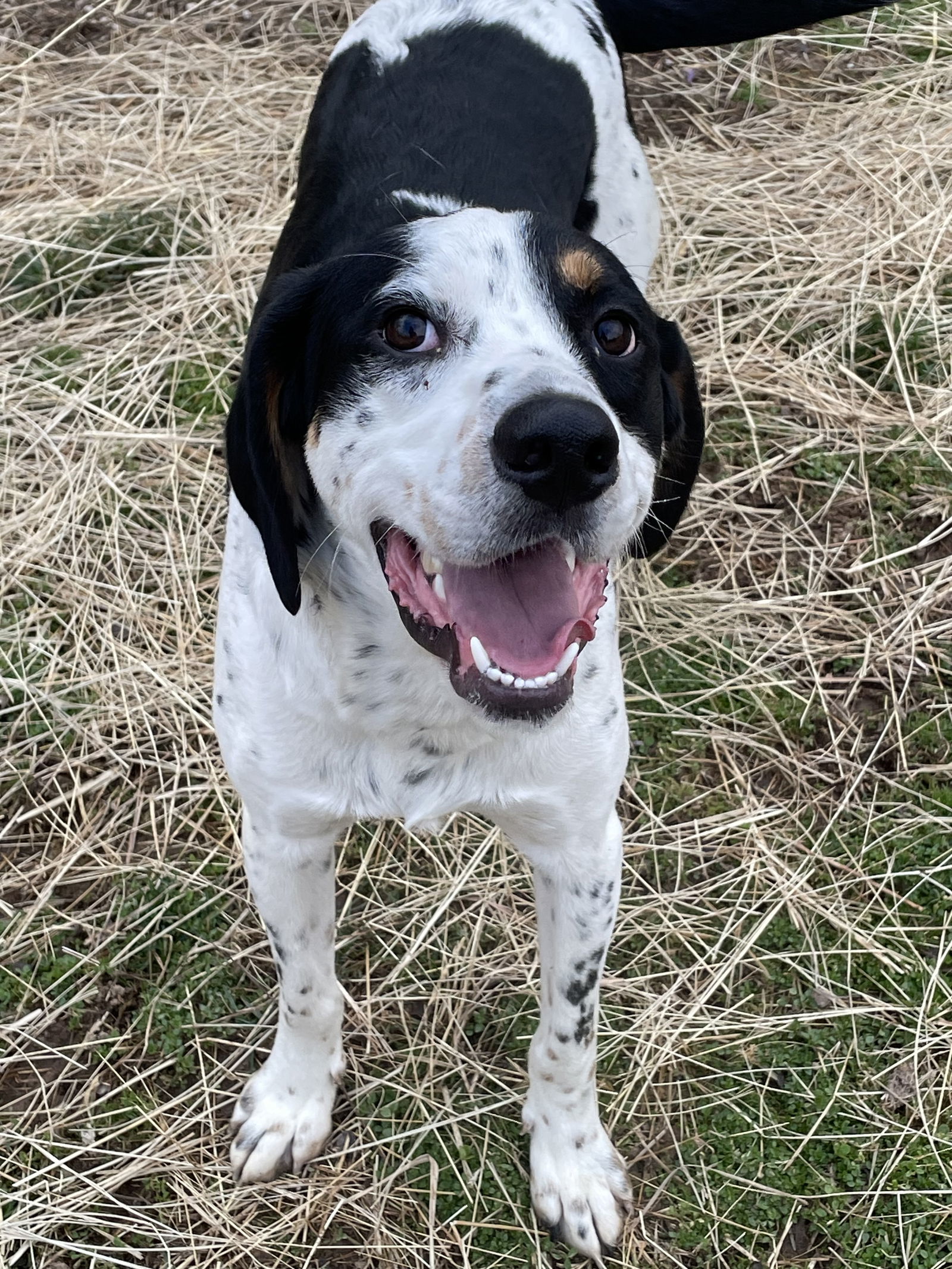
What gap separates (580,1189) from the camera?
287cm

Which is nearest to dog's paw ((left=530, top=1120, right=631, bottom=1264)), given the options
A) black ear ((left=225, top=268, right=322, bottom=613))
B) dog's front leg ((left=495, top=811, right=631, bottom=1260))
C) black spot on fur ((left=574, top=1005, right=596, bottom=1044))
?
dog's front leg ((left=495, top=811, right=631, bottom=1260))

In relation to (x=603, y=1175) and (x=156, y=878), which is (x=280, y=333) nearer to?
(x=156, y=878)

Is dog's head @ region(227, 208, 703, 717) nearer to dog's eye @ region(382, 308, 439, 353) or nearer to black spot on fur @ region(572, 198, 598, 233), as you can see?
dog's eye @ region(382, 308, 439, 353)

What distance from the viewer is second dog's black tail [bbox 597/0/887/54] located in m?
3.51

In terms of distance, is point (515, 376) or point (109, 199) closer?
point (515, 376)

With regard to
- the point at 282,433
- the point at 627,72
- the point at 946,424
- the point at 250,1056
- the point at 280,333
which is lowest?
the point at 250,1056

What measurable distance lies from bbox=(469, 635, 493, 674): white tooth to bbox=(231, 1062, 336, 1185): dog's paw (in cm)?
145

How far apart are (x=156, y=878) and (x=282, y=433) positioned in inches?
64.1

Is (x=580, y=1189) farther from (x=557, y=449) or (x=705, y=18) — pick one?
(x=705, y=18)

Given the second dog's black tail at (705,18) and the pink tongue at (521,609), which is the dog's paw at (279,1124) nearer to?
the pink tongue at (521,609)

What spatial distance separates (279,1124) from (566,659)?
1543 mm

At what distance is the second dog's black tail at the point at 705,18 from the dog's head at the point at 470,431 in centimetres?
174

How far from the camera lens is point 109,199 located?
16.4ft

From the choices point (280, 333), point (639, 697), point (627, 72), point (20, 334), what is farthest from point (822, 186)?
point (280, 333)
